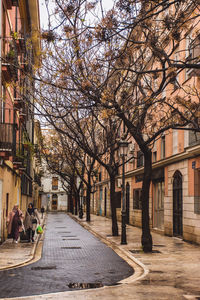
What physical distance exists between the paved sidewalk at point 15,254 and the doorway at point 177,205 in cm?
703

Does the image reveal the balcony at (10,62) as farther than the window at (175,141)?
No

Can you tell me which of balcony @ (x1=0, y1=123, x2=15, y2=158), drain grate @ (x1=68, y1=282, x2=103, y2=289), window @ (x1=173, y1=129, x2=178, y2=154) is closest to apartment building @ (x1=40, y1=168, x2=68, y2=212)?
window @ (x1=173, y1=129, x2=178, y2=154)

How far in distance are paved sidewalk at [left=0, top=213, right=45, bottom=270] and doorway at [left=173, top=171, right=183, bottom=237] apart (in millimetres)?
A: 7032

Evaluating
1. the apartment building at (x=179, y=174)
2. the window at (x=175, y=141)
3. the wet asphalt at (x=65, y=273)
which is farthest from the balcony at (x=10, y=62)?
the window at (x=175, y=141)

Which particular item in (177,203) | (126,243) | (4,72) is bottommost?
(126,243)

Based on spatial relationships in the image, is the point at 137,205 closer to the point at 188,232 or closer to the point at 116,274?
the point at 188,232

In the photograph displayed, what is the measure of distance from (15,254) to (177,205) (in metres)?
9.24

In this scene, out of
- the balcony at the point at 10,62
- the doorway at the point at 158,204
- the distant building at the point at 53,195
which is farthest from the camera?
the distant building at the point at 53,195

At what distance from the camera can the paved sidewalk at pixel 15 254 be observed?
1215 centimetres

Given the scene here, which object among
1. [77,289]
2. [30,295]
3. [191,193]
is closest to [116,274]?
[77,289]

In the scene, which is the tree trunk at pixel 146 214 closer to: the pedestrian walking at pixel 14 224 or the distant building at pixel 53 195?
the pedestrian walking at pixel 14 224

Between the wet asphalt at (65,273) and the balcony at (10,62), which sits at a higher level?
the balcony at (10,62)

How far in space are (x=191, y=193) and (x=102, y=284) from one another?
10139 mm

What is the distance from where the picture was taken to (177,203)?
20797 millimetres
